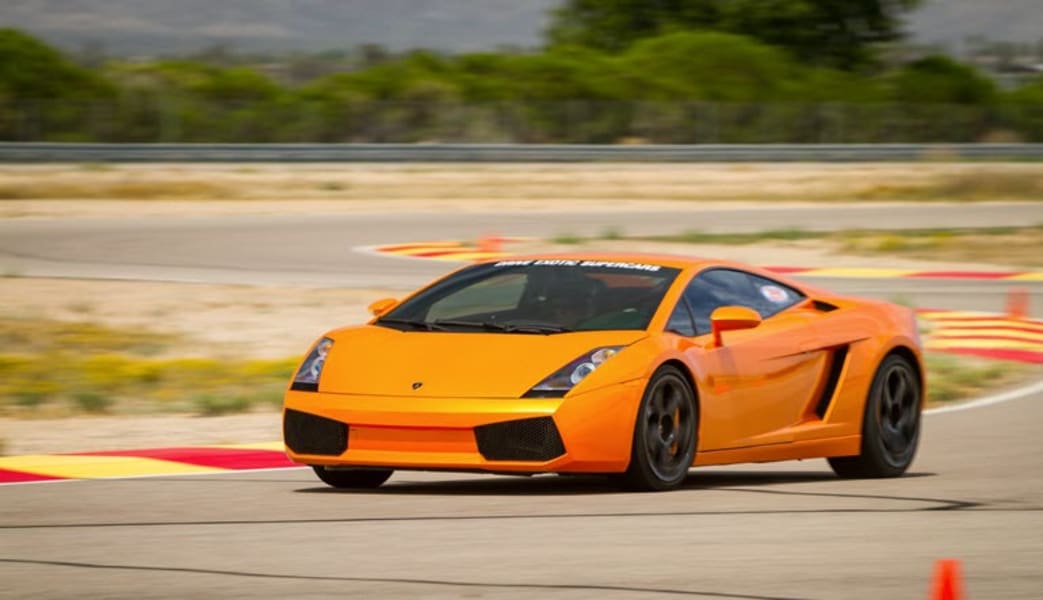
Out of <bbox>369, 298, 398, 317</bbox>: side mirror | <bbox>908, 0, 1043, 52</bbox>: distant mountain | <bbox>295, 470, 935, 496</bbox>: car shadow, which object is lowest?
<bbox>295, 470, 935, 496</bbox>: car shadow

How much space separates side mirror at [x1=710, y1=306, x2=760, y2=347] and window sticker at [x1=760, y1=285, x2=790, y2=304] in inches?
30.6

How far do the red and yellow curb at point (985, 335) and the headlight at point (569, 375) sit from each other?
8.51 metres

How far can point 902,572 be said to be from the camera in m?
6.45

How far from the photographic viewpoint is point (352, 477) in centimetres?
870

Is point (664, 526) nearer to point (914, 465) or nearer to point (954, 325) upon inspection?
point (914, 465)

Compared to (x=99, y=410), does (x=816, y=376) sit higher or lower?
higher

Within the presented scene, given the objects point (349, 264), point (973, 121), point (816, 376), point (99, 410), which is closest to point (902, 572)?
point (816, 376)

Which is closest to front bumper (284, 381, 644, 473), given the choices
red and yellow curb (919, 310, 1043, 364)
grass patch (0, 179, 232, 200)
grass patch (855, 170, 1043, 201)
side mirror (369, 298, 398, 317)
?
side mirror (369, 298, 398, 317)

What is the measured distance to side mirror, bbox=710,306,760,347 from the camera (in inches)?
338

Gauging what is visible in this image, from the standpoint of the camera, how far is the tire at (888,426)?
31.3 ft

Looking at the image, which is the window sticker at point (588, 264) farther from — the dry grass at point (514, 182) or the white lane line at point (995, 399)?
the dry grass at point (514, 182)

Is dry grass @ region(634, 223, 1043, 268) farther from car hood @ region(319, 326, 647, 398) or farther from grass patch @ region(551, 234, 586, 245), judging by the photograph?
car hood @ region(319, 326, 647, 398)

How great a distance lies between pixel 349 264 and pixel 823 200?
1937 centimetres

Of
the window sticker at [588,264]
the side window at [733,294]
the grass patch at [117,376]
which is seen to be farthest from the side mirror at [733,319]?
the grass patch at [117,376]
